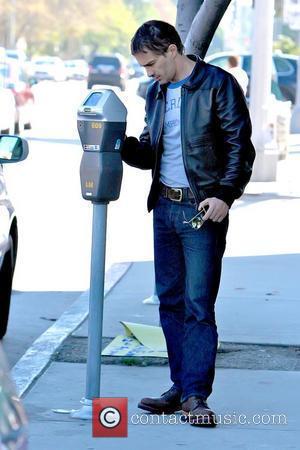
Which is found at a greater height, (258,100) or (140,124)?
(258,100)

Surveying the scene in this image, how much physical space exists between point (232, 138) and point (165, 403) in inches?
53.6

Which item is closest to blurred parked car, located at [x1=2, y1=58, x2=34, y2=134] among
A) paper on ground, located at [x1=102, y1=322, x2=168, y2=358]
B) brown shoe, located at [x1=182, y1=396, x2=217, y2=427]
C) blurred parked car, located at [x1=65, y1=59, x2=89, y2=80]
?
paper on ground, located at [x1=102, y1=322, x2=168, y2=358]

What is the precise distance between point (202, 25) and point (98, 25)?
13484 cm

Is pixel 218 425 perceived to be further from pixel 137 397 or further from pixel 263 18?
pixel 263 18

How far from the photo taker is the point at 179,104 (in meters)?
6.04

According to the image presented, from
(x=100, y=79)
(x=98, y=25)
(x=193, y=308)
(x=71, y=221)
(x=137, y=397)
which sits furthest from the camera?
(x=98, y=25)

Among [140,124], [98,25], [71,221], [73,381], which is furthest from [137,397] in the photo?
[98,25]

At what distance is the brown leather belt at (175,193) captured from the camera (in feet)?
19.8

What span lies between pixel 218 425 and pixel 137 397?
2.25ft

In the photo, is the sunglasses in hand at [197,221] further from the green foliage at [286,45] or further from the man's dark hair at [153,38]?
the green foliage at [286,45]

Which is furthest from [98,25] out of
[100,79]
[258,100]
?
[258,100]

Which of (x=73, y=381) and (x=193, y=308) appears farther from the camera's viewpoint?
(x=73, y=381)

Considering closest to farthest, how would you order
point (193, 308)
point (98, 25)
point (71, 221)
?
point (193, 308) < point (71, 221) < point (98, 25)

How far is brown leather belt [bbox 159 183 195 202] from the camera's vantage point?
6043 mm
